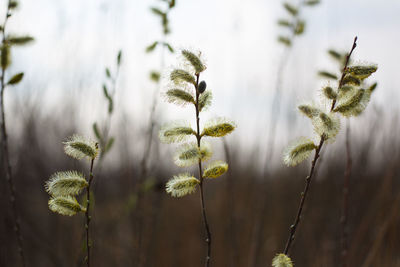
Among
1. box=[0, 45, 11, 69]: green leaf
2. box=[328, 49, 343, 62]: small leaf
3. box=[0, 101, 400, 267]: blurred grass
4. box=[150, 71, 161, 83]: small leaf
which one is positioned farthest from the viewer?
box=[0, 101, 400, 267]: blurred grass

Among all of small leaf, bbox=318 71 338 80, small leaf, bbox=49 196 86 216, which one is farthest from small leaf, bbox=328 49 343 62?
small leaf, bbox=49 196 86 216

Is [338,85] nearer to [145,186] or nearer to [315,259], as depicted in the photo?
[145,186]

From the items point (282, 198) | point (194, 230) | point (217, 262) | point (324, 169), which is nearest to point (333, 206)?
point (324, 169)

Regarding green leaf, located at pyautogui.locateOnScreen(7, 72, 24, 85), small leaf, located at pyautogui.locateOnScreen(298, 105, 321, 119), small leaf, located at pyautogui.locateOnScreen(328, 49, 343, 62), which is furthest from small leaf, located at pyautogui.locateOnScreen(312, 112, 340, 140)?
green leaf, located at pyautogui.locateOnScreen(7, 72, 24, 85)

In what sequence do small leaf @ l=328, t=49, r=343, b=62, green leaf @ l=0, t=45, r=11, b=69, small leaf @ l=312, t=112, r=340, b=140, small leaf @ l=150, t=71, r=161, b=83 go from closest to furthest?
small leaf @ l=312, t=112, r=340, b=140 → green leaf @ l=0, t=45, r=11, b=69 → small leaf @ l=328, t=49, r=343, b=62 → small leaf @ l=150, t=71, r=161, b=83

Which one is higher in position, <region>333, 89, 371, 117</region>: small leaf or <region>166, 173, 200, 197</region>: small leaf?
<region>333, 89, 371, 117</region>: small leaf

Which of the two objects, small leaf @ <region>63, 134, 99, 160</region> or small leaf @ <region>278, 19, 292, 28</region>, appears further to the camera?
small leaf @ <region>278, 19, 292, 28</region>

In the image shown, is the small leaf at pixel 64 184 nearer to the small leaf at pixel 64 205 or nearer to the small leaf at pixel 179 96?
the small leaf at pixel 64 205

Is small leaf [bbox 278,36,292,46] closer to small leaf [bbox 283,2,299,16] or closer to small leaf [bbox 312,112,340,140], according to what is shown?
small leaf [bbox 283,2,299,16]

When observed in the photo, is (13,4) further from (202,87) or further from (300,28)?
(300,28)

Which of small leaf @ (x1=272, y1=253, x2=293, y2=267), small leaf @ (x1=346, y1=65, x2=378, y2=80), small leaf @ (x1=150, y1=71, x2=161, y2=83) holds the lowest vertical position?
small leaf @ (x1=272, y1=253, x2=293, y2=267)

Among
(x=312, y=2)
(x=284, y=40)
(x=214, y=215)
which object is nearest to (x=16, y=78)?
(x=284, y=40)

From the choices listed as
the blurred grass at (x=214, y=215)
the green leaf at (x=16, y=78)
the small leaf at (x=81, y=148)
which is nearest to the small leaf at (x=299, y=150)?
the small leaf at (x=81, y=148)

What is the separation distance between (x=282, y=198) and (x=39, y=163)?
8.78ft
